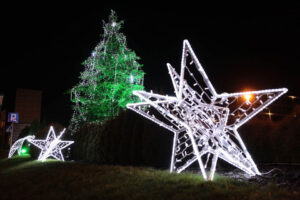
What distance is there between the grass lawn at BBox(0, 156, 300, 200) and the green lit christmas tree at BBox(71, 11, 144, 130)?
828 centimetres

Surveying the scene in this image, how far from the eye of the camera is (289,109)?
23422 mm

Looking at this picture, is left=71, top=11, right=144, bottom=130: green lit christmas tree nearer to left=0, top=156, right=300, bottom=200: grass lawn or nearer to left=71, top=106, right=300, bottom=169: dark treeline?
left=71, top=106, right=300, bottom=169: dark treeline

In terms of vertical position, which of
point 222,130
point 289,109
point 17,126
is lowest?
point 17,126

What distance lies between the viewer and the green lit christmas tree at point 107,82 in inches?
676

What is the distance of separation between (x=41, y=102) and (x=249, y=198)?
1796 inches

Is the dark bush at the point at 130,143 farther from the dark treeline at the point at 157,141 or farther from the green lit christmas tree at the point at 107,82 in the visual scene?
the green lit christmas tree at the point at 107,82

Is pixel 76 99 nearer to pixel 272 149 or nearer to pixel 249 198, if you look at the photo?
pixel 272 149

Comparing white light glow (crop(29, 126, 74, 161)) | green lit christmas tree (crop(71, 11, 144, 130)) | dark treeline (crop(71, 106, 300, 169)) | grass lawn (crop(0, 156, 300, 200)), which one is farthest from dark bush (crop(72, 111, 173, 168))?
green lit christmas tree (crop(71, 11, 144, 130))

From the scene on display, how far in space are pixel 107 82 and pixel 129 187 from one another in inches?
460

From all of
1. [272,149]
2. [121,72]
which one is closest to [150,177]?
[272,149]

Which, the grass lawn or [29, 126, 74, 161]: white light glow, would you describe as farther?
[29, 126, 74, 161]: white light glow

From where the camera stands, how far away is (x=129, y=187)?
6.15 metres

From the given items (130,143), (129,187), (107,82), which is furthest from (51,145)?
(129,187)

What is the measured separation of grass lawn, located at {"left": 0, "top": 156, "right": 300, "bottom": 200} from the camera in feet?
16.4
